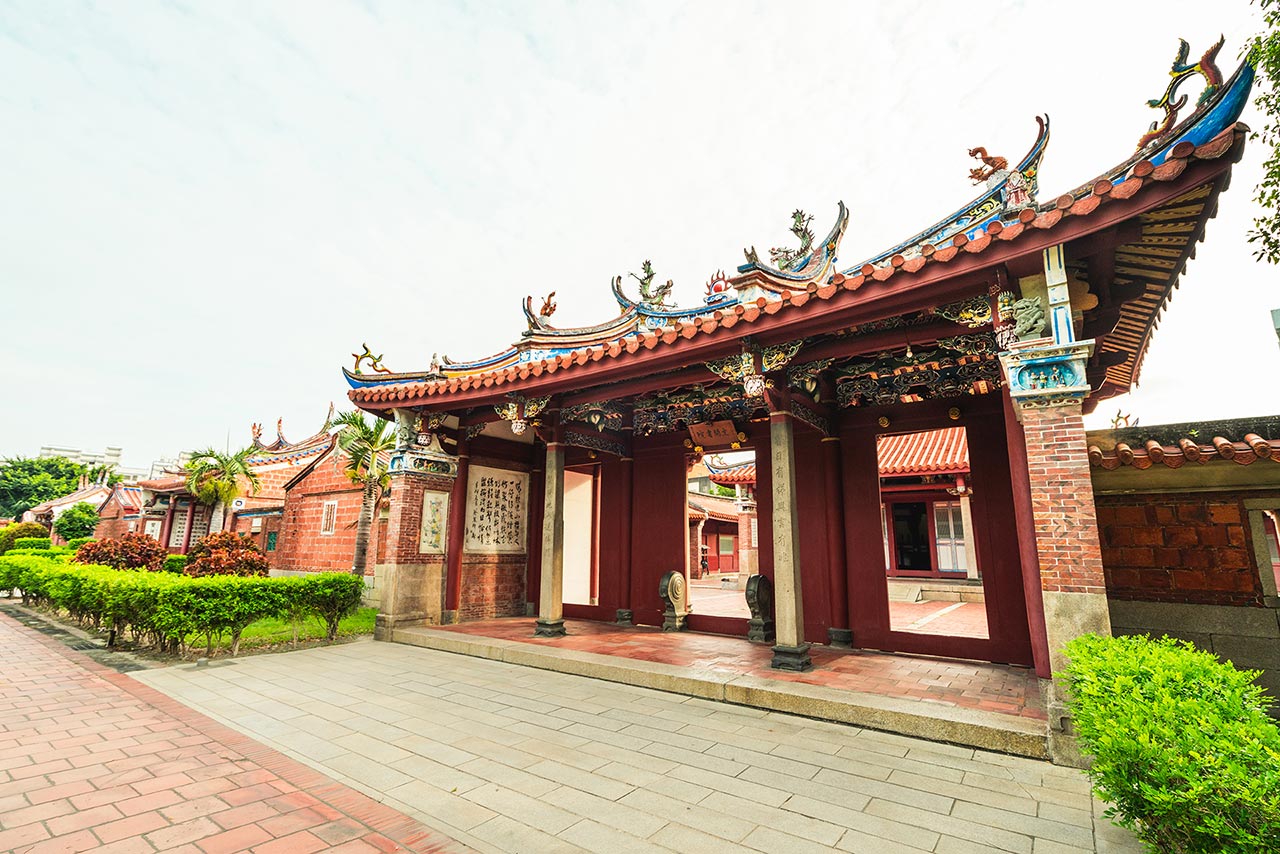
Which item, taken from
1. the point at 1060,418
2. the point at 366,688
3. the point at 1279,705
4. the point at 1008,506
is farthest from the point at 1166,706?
the point at 366,688

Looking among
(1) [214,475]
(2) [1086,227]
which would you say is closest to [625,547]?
(2) [1086,227]

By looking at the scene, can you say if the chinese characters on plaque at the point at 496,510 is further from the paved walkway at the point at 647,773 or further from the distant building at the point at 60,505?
the distant building at the point at 60,505

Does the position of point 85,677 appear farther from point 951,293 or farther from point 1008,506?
point 1008,506

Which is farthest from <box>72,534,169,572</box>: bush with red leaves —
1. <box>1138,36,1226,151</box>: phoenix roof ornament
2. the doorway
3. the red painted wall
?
<box>1138,36,1226,151</box>: phoenix roof ornament

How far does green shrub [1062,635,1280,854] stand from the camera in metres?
1.75

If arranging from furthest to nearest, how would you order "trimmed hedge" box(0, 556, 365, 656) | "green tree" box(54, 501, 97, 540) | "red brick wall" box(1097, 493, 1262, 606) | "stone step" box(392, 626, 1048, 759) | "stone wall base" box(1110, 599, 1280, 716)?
1. "green tree" box(54, 501, 97, 540)
2. "trimmed hedge" box(0, 556, 365, 656)
3. "red brick wall" box(1097, 493, 1262, 606)
4. "stone wall base" box(1110, 599, 1280, 716)
5. "stone step" box(392, 626, 1048, 759)

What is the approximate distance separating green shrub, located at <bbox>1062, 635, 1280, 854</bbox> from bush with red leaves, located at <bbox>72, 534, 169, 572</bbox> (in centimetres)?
1574

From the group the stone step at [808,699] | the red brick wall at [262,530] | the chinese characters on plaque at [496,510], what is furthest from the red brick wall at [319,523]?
the stone step at [808,699]

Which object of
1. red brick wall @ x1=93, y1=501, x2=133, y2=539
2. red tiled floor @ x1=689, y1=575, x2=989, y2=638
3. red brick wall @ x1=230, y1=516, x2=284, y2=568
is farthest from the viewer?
red brick wall @ x1=93, y1=501, x2=133, y2=539

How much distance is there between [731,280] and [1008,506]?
5376 millimetres

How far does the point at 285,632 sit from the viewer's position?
29.3 ft

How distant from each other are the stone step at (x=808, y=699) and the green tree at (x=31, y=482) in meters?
64.3

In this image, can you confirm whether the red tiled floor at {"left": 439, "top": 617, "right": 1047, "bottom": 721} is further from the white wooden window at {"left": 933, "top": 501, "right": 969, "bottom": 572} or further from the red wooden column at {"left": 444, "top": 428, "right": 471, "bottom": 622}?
the white wooden window at {"left": 933, "top": 501, "right": 969, "bottom": 572}

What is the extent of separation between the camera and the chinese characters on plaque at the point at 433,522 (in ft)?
29.2
